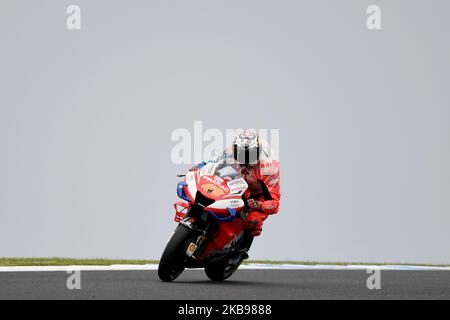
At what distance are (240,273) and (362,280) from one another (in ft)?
8.55

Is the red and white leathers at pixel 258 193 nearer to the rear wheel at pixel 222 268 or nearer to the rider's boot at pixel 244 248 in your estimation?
the rider's boot at pixel 244 248

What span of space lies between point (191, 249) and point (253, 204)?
124 cm

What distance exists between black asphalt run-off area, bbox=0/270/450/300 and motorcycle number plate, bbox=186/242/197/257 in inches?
17.4

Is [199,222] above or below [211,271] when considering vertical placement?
above

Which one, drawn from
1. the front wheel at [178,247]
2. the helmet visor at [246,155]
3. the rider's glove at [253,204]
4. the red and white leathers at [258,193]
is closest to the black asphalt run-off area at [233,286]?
the front wheel at [178,247]

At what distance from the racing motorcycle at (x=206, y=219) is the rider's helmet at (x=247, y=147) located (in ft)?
0.72

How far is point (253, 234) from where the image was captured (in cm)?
1273

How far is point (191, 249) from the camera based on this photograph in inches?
464

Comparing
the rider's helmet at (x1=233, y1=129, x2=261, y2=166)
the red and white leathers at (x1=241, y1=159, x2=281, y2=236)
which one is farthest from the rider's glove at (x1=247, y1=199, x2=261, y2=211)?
the rider's helmet at (x1=233, y1=129, x2=261, y2=166)

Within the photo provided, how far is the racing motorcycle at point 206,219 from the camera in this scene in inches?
464

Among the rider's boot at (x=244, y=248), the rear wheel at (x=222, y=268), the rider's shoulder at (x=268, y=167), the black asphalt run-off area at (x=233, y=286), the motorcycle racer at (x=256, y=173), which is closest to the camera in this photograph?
the black asphalt run-off area at (x=233, y=286)

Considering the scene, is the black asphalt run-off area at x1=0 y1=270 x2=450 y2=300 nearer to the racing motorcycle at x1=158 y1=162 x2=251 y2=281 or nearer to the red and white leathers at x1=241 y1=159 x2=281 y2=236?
the racing motorcycle at x1=158 y1=162 x2=251 y2=281

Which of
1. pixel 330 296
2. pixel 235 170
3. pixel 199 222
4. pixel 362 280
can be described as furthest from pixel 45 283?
pixel 362 280
